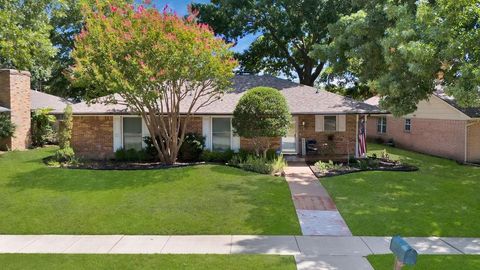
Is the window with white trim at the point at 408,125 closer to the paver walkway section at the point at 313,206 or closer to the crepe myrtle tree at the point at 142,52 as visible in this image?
the paver walkway section at the point at 313,206

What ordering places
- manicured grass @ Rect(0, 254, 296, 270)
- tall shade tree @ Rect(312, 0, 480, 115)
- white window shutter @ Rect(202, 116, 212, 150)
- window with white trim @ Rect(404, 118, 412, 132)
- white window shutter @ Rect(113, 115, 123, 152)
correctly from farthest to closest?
window with white trim @ Rect(404, 118, 412, 132)
white window shutter @ Rect(113, 115, 123, 152)
white window shutter @ Rect(202, 116, 212, 150)
tall shade tree @ Rect(312, 0, 480, 115)
manicured grass @ Rect(0, 254, 296, 270)

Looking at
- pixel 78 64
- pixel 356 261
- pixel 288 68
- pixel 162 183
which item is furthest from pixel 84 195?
pixel 288 68

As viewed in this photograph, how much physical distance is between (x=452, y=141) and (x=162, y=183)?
15380 mm

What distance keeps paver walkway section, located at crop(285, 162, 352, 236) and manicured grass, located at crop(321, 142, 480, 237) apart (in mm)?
266

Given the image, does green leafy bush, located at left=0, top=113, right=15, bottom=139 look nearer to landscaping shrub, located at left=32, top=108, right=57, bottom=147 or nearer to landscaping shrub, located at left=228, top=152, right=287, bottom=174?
landscaping shrub, located at left=32, top=108, right=57, bottom=147

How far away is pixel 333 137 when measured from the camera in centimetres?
1891

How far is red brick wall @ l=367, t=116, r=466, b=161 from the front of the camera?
19.8 meters

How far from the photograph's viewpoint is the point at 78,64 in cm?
1391

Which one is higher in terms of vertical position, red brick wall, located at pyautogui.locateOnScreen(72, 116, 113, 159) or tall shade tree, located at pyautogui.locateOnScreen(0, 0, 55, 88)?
tall shade tree, located at pyautogui.locateOnScreen(0, 0, 55, 88)

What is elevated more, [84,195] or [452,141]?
[452,141]

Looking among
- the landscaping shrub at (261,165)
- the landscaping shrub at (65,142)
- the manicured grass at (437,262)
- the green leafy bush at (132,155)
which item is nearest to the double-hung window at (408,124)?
the landscaping shrub at (261,165)

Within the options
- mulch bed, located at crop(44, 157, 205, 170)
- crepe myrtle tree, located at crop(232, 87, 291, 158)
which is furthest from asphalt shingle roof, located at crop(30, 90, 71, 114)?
crepe myrtle tree, located at crop(232, 87, 291, 158)

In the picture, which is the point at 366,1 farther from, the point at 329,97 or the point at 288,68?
the point at 288,68

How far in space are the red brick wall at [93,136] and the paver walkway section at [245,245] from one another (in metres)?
10.2
